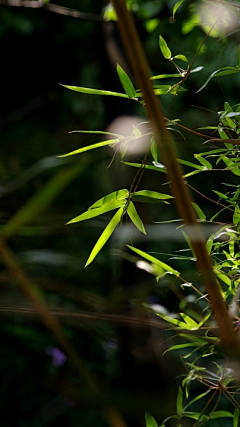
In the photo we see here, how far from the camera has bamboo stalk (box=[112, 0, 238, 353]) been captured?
18 cm

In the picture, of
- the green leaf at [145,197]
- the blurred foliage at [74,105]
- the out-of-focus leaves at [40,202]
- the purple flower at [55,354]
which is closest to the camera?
the out-of-focus leaves at [40,202]

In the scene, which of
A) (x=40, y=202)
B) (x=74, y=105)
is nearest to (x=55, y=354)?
(x=74, y=105)

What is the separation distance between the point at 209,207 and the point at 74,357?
1633 mm

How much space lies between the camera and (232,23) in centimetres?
54

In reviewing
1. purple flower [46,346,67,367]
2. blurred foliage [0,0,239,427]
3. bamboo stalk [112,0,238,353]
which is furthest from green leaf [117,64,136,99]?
purple flower [46,346,67,367]

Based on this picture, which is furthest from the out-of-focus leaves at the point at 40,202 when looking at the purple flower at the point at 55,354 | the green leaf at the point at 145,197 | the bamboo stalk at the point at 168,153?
the purple flower at the point at 55,354

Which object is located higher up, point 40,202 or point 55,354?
point 40,202

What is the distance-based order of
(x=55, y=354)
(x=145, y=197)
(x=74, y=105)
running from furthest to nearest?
1. (x=74, y=105)
2. (x=55, y=354)
3. (x=145, y=197)

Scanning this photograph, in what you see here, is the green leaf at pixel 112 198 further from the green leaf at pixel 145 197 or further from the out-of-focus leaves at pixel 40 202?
the out-of-focus leaves at pixel 40 202

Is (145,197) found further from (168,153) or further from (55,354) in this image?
(55,354)

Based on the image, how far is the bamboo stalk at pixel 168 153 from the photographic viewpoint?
0.18 m

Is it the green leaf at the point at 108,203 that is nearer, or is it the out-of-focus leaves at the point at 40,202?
the out-of-focus leaves at the point at 40,202

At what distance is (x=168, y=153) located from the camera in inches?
7.4

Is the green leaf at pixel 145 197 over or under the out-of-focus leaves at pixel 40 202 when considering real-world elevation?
under
